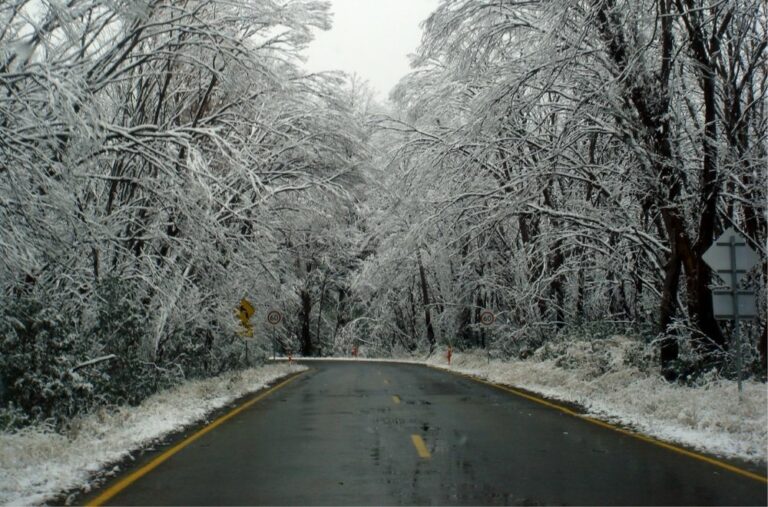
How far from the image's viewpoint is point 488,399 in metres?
19.0

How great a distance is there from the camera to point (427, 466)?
957 centimetres

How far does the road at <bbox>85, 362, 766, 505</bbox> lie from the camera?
25.8 ft

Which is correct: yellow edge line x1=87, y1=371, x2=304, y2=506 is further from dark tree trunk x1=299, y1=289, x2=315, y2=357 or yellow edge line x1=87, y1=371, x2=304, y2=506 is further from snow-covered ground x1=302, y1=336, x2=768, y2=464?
dark tree trunk x1=299, y1=289, x2=315, y2=357

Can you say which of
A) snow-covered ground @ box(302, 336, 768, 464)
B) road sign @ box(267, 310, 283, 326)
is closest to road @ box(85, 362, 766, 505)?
snow-covered ground @ box(302, 336, 768, 464)

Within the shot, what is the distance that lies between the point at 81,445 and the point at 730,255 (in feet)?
36.1

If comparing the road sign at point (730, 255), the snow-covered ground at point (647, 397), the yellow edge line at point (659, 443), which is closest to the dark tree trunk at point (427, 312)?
the snow-covered ground at point (647, 397)

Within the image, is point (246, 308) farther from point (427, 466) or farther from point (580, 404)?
point (427, 466)

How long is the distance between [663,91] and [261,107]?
40.2 ft

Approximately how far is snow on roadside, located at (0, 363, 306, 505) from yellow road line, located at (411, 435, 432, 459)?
3905 millimetres

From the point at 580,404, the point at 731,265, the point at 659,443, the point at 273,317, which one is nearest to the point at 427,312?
the point at 273,317

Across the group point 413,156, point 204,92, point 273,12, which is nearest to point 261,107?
point 204,92

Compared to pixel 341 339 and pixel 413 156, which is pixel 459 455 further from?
pixel 341 339

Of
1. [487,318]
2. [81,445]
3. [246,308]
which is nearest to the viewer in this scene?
[81,445]

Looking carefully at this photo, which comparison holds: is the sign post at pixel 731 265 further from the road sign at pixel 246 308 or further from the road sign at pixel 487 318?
the road sign at pixel 487 318
